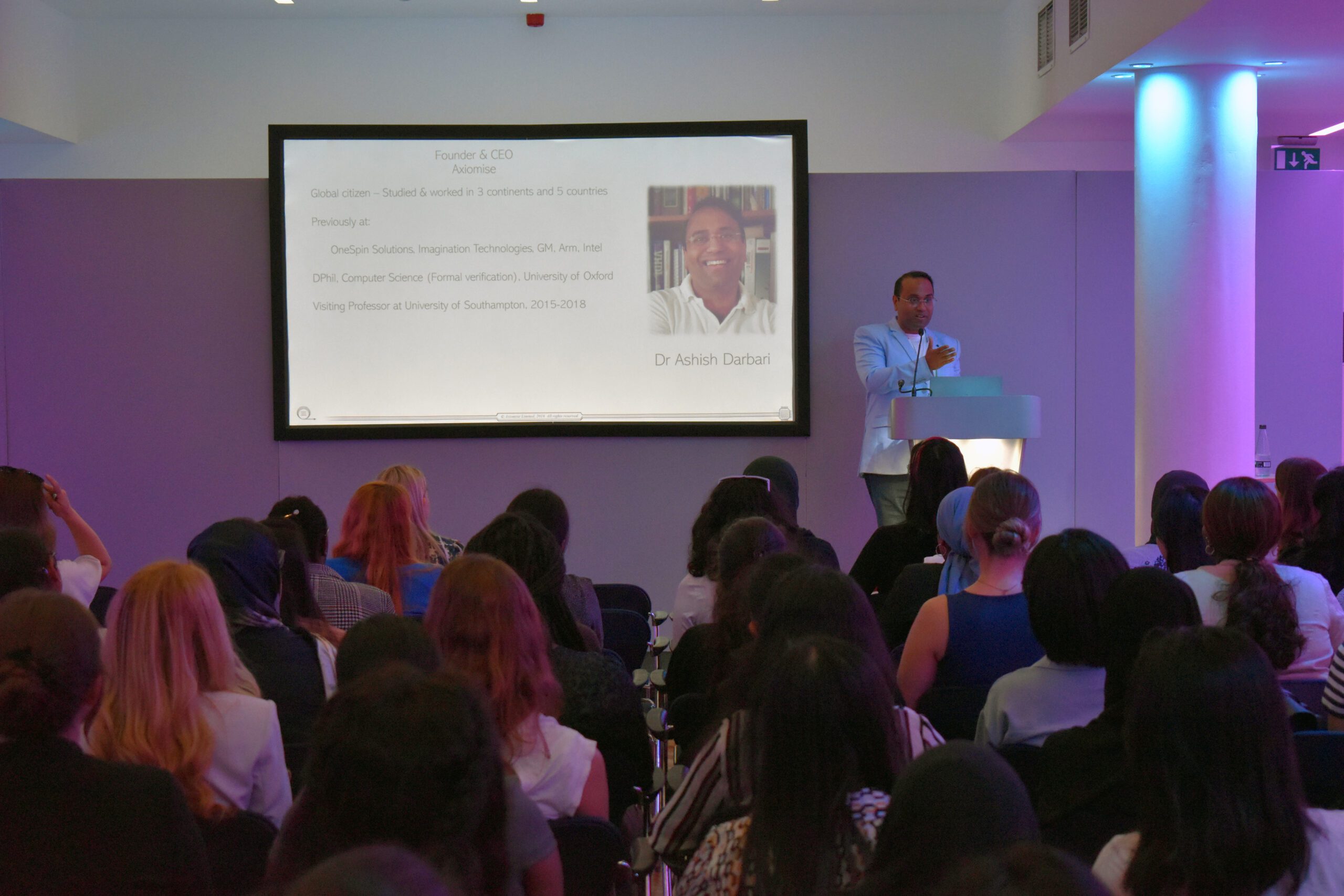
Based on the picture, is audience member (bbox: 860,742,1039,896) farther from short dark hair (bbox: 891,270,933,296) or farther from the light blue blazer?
short dark hair (bbox: 891,270,933,296)

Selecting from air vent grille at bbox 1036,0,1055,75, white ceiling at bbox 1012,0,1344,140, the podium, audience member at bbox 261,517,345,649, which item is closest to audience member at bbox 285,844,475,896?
audience member at bbox 261,517,345,649

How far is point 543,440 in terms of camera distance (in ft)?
20.9

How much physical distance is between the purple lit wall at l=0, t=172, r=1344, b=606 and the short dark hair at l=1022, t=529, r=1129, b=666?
415cm

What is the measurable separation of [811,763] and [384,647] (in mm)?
725

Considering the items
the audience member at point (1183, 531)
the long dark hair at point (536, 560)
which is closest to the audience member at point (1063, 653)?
the long dark hair at point (536, 560)

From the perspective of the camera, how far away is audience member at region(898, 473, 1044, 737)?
262 centimetres

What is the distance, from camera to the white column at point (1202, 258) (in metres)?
4.91

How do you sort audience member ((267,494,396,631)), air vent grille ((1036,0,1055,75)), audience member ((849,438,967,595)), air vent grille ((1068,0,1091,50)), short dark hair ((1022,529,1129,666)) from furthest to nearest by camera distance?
1. air vent grille ((1036,0,1055,75))
2. air vent grille ((1068,0,1091,50))
3. audience member ((849,438,967,595))
4. audience member ((267,494,396,631))
5. short dark hair ((1022,529,1129,666))

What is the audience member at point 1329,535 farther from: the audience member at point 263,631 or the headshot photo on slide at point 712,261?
the headshot photo on slide at point 712,261

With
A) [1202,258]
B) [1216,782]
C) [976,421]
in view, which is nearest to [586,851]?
[1216,782]

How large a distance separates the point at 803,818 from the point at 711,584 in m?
2.11

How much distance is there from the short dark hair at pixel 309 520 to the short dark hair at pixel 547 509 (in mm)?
609

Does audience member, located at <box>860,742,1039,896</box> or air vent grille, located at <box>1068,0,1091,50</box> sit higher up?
air vent grille, located at <box>1068,0,1091,50</box>

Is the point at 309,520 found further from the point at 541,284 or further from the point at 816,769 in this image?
the point at 541,284
